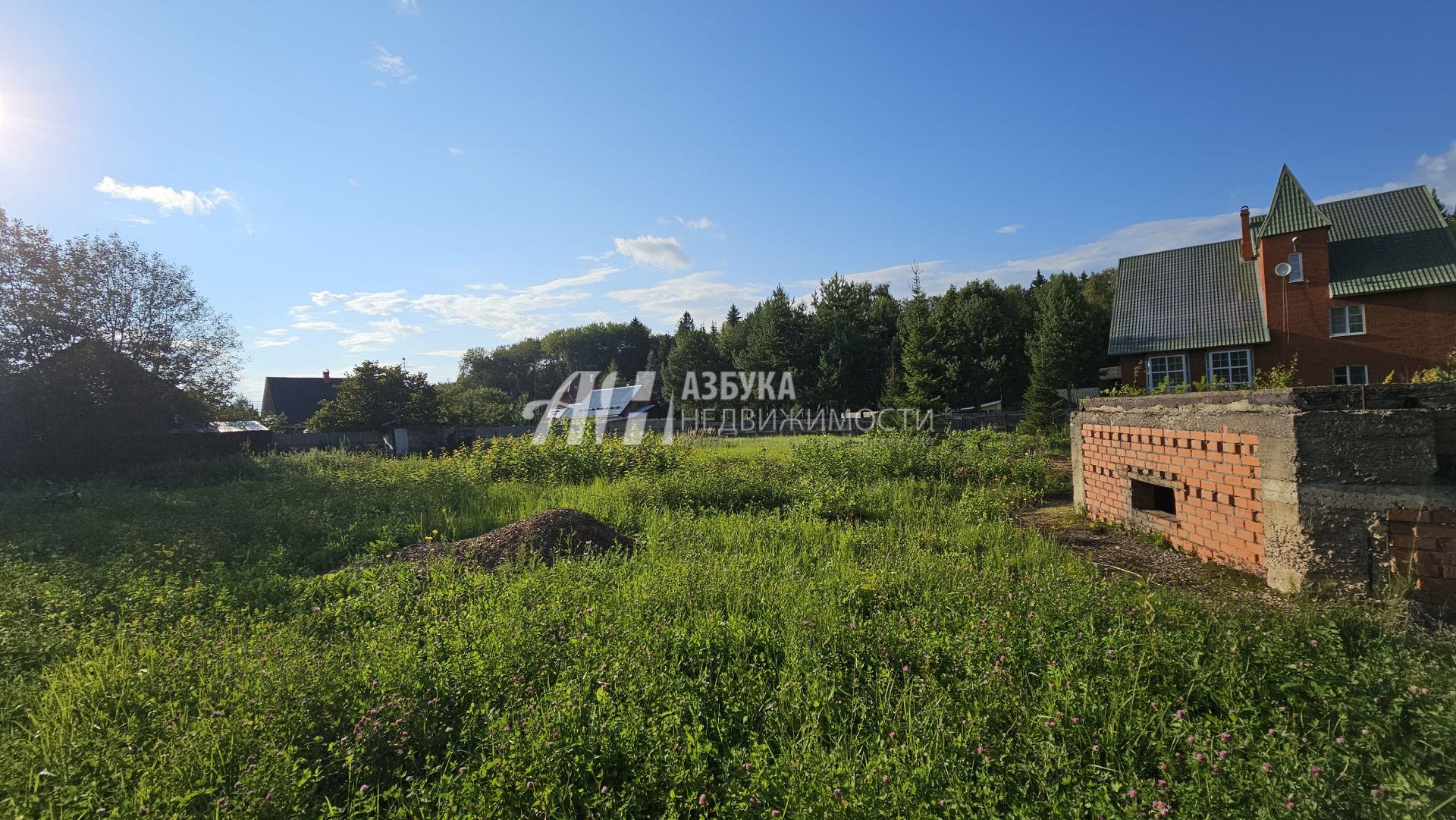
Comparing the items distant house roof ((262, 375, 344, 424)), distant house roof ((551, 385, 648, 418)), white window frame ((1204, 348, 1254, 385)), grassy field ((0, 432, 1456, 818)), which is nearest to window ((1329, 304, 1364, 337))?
white window frame ((1204, 348, 1254, 385))

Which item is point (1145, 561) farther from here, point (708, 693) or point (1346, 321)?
point (1346, 321)

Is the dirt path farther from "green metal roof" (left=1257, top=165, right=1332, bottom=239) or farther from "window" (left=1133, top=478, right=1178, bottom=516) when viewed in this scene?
"green metal roof" (left=1257, top=165, right=1332, bottom=239)

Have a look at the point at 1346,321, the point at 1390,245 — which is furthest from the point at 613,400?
the point at 1390,245

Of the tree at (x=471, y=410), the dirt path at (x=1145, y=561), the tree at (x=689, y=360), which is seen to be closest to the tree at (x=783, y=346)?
the tree at (x=689, y=360)

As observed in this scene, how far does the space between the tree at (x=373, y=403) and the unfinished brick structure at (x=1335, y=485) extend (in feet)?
78.2

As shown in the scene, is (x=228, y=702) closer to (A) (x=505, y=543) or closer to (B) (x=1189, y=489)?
(A) (x=505, y=543)

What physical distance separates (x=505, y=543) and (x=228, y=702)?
3022mm

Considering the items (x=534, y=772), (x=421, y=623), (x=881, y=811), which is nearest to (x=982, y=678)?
(x=881, y=811)

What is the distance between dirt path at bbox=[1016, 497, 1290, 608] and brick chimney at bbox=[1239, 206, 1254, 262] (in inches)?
784

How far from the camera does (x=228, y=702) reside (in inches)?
112

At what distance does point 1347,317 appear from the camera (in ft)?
58.7

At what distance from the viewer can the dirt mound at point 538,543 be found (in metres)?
5.62

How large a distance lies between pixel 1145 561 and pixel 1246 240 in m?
22.3

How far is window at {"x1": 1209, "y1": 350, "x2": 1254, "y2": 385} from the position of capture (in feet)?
63.0
